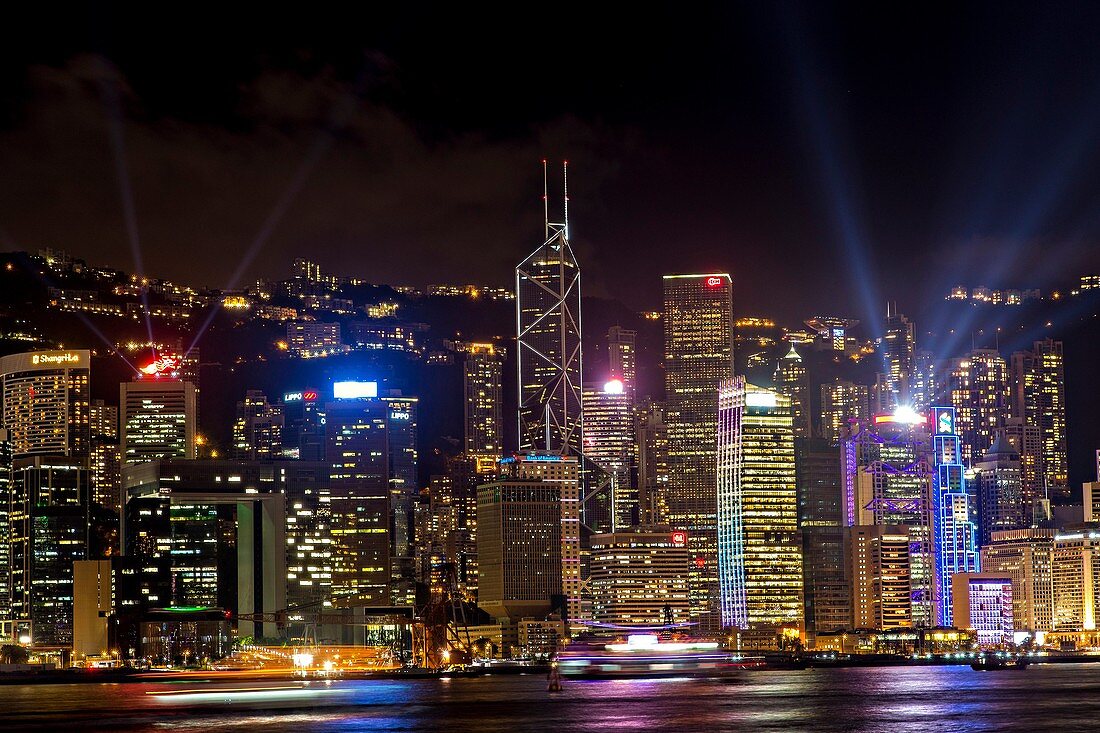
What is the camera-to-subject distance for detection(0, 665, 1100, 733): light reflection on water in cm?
9262

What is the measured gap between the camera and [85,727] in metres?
92.9

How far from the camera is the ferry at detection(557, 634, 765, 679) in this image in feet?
485

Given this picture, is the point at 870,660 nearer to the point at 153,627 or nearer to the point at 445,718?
the point at 153,627

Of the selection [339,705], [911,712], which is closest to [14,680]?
[339,705]

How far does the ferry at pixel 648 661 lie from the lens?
485 feet

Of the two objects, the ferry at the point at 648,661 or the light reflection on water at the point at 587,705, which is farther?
the ferry at the point at 648,661

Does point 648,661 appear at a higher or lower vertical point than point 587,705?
lower

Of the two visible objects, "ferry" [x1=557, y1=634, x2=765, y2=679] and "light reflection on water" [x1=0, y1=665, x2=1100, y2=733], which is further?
"ferry" [x1=557, y1=634, x2=765, y2=679]

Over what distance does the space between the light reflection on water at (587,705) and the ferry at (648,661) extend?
3.95 meters

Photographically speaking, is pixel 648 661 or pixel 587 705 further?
pixel 648 661

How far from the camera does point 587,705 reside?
109 m

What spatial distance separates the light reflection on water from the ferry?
395 centimetres

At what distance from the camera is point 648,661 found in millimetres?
148000

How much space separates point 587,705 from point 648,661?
39942 mm
